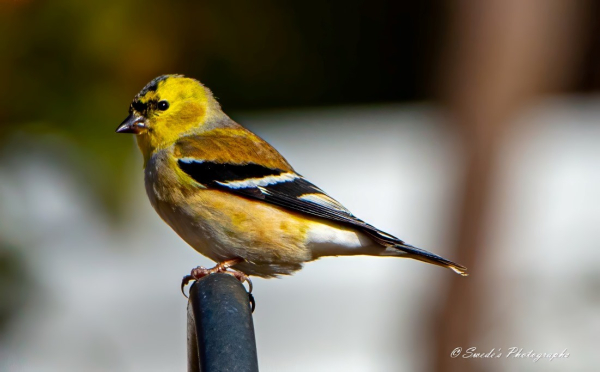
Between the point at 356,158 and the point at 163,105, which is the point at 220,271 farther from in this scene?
the point at 356,158

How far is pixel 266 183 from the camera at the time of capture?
3516 mm

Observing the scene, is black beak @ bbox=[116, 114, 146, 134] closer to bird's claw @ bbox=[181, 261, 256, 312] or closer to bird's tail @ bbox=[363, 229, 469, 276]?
bird's claw @ bbox=[181, 261, 256, 312]

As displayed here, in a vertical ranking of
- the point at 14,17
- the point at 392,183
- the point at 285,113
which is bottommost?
the point at 14,17

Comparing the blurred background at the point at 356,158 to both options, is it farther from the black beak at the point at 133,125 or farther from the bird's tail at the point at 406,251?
the bird's tail at the point at 406,251

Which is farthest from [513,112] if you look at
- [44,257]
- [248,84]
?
[44,257]

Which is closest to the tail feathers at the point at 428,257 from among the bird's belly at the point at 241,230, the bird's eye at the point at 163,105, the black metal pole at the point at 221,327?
the bird's belly at the point at 241,230

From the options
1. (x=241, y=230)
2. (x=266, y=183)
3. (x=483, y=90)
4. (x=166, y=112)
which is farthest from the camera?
(x=483, y=90)

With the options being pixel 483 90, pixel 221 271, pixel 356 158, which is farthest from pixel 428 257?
pixel 356 158

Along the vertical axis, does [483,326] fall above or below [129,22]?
below

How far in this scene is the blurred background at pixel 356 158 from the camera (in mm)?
3424

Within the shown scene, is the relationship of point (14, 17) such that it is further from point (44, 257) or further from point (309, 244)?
point (309, 244)

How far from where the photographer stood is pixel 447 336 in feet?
17.6

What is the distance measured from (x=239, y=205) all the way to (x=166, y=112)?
0.77 metres

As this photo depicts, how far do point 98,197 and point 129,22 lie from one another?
0.87 meters
